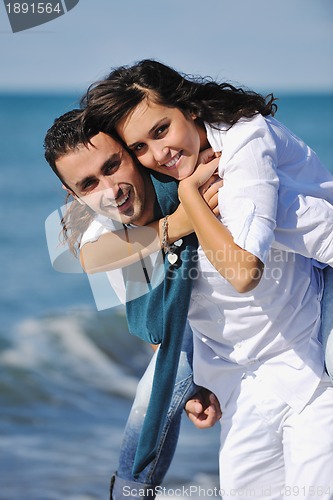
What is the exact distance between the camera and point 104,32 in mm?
11258

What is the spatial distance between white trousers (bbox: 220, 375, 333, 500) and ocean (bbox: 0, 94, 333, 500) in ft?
3.59

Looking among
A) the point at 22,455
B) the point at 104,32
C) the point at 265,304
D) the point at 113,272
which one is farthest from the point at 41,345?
Result: the point at 104,32

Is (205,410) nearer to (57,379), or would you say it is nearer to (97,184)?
(97,184)

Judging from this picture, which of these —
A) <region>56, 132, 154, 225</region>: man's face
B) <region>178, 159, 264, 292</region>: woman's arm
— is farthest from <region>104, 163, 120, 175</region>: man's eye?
<region>178, 159, 264, 292</region>: woman's arm

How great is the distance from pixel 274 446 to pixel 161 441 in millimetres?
470

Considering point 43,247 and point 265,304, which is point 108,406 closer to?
point 265,304

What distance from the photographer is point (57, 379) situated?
620cm

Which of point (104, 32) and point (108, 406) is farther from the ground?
point (104, 32)

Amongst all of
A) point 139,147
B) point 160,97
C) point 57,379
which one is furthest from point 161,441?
point 57,379

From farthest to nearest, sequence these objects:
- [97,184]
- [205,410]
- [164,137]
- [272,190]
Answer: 1. [205,410]
2. [97,184]
3. [164,137]
4. [272,190]

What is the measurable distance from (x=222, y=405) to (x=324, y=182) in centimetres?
81

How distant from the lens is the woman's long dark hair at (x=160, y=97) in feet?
7.61

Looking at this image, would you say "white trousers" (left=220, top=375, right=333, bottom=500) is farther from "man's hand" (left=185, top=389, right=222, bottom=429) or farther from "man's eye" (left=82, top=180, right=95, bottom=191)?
"man's eye" (left=82, top=180, right=95, bottom=191)

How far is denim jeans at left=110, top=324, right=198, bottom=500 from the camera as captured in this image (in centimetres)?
276
